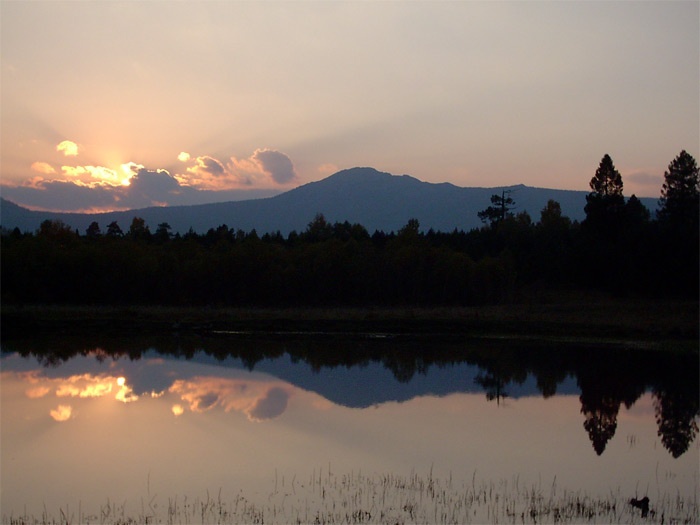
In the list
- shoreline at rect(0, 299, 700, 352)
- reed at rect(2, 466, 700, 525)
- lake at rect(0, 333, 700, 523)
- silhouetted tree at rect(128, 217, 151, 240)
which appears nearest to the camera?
reed at rect(2, 466, 700, 525)

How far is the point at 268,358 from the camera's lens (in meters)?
29.4

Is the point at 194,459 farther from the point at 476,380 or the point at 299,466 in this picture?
the point at 476,380

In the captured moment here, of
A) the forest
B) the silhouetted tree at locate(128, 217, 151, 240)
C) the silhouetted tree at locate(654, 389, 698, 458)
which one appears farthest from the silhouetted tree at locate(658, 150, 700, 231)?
the silhouetted tree at locate(128, 217, 151, 240)

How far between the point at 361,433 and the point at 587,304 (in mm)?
33876

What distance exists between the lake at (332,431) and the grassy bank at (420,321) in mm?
7879

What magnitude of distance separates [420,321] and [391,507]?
3128 centimetres

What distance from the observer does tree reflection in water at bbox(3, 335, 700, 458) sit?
61.3 feet

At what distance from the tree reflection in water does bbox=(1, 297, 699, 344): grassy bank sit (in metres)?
3.65

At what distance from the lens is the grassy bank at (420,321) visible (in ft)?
123

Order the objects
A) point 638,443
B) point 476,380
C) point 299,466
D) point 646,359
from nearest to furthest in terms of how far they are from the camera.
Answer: point 299,466 < point 638,443 < point 476,380 < point 646,359

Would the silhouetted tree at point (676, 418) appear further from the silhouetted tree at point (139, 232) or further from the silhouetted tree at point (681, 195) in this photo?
the silhouetted tree at point (139, 232)

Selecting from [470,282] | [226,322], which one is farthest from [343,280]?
[226,322]

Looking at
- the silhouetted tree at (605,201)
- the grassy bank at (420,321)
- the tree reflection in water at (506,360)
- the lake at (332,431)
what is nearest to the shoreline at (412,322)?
the grassy bank at (420,321)

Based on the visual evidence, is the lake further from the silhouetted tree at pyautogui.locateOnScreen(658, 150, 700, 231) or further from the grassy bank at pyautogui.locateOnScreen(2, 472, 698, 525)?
the silhouetted tree at pyautogui.locateOnScreen(658, 150, 700, 231)
